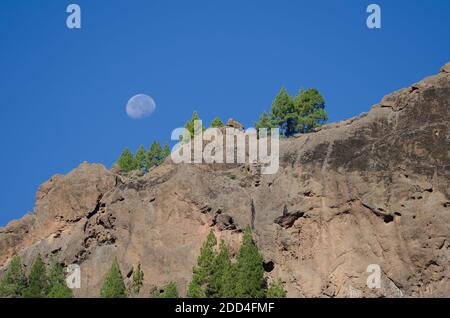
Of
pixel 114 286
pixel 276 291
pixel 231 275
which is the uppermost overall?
pixel 231 275

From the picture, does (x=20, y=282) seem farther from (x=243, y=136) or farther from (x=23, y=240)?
(x=243, y=136)

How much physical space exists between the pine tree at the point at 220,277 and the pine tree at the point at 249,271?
2.51ft

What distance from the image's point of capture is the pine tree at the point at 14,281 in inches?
3907

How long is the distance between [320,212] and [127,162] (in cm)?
3224

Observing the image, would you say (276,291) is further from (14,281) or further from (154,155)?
(154,155)

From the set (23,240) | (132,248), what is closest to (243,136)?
(132,248)

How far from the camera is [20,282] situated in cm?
10131

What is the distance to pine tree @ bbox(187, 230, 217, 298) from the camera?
313 feet

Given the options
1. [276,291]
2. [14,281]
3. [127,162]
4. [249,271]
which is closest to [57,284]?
[14,281]

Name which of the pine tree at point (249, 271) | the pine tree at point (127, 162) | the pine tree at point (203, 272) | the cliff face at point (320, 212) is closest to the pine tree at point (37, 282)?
the cliff face at point (320, 212)

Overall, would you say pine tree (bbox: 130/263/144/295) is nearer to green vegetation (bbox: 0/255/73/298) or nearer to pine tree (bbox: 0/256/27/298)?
green vegetation (bbox: 0/255/73/298)

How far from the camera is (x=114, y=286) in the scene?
95938 mm

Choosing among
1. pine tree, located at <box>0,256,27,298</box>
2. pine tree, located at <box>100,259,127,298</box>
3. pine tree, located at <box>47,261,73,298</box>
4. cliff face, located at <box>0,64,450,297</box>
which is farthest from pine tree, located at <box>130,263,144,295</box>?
pine tree, located at <box>0,256,27,298</box>
